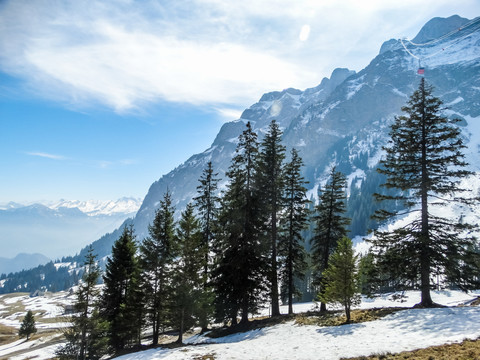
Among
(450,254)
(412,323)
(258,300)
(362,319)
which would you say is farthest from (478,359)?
(258,300)

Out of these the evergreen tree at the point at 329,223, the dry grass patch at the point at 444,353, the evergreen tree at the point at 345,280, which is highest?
the evergreen tree at the point at 329,223

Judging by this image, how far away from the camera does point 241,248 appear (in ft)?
79.1

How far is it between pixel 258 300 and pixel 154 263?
31.0 ft

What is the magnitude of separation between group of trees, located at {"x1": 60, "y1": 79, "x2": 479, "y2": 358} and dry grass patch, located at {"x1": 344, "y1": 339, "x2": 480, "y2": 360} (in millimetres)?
6563

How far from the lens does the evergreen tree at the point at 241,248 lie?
77.0 feet

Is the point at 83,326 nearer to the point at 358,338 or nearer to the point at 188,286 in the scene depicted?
the point at 188,286

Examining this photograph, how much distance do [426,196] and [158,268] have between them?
21.3m

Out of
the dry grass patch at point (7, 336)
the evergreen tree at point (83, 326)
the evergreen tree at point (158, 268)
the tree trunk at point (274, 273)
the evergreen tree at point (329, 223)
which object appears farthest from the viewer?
the dry grass patch at point (7, 336)

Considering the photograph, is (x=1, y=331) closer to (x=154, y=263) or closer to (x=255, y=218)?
(x=154, y=263)

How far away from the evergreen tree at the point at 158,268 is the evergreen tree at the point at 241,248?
4.10 m

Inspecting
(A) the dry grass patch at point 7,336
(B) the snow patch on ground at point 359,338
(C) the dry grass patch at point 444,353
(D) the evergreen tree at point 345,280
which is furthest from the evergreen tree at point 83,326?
(A) the dry grass patch at point 7,336

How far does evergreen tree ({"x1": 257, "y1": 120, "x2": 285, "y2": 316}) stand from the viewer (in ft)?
82.6

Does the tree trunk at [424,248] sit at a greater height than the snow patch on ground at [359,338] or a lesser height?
greater

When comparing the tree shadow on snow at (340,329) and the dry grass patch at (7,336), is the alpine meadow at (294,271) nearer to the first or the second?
the tree shadow on snow at (340,329)
